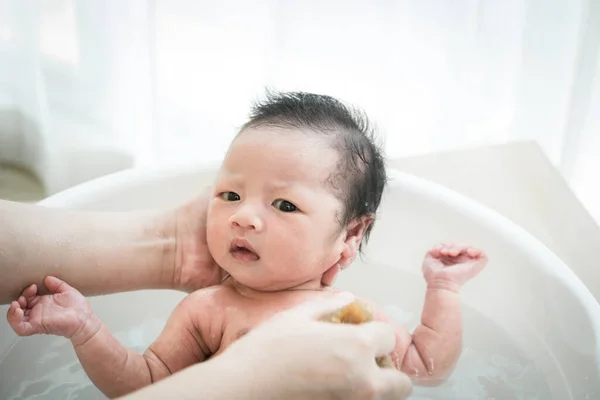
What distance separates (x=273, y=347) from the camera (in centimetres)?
95

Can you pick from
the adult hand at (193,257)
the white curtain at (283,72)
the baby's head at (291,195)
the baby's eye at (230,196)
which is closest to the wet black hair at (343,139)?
the baby's head at (291,195)

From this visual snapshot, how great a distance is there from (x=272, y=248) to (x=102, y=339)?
0.26 m

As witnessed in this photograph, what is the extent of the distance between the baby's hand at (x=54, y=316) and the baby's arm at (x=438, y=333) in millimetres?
489

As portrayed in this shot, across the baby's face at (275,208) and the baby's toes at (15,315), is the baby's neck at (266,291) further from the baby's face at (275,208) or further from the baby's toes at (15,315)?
the baby's toes at (15,315)

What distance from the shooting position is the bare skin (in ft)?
3.72

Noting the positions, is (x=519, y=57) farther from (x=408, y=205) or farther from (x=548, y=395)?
(x=548, y=395)

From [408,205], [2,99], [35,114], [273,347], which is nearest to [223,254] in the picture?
[273,347]

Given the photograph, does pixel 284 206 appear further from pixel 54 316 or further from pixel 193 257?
pixel 54 316

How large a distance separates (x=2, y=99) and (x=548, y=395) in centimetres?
144

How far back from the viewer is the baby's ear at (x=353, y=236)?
130 cm

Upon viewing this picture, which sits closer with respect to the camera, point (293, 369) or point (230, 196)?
point (293, 369)

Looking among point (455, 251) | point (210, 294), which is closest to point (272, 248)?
point (210, 294)

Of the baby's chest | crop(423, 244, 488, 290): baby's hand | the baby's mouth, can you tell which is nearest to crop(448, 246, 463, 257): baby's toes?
crop(423, 244, 488, 290): baby's hand

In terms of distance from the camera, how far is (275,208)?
3.99 feet
